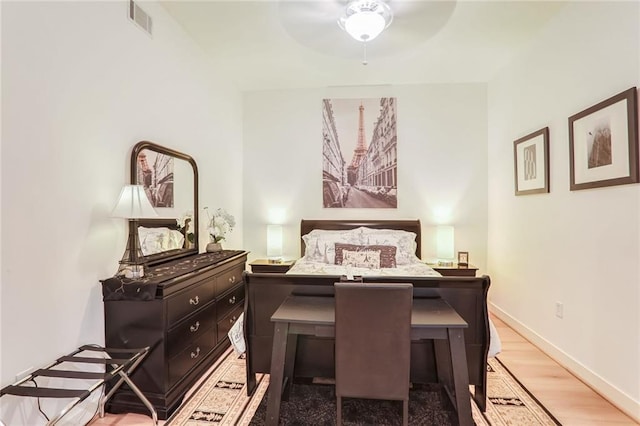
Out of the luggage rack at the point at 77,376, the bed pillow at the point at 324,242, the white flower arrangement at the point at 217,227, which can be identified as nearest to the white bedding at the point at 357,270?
the bed pillow at the point at 324,242

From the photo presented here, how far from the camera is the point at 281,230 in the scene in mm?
4211

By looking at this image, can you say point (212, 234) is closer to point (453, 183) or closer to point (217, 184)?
point (217, 184)

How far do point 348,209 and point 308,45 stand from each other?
82.7 inches

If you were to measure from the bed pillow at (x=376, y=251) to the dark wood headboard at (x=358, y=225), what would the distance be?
21.7 inches

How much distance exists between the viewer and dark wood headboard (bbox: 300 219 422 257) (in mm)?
4074

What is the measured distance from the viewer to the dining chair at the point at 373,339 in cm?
157

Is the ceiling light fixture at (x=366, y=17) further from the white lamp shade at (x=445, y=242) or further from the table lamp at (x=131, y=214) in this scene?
the white lamp shade at (x=445, y=242)

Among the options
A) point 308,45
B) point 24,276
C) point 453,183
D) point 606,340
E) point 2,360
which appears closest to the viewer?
point 2,360

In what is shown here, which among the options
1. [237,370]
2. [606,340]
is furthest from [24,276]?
[606,340]

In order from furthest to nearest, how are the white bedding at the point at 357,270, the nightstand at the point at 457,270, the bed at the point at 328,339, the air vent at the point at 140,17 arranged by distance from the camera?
the nightstand at the point at 457,270
the white bedding at the point at 357,270
the air vent at the point at 140,17
the bed at the point at 328,339

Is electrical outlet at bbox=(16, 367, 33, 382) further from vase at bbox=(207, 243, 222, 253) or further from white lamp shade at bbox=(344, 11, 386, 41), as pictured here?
white lamp shade at bbox=(344, 11, 386, 41)

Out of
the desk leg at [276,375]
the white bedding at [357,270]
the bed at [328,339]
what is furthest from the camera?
the white bedding at [357,270]

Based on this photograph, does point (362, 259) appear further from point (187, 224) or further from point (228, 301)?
point (187, 224)

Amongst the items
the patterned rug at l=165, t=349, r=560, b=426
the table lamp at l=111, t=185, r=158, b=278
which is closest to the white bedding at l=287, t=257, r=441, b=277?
the patterned rug at l=165, t=349, r=560, b=426
